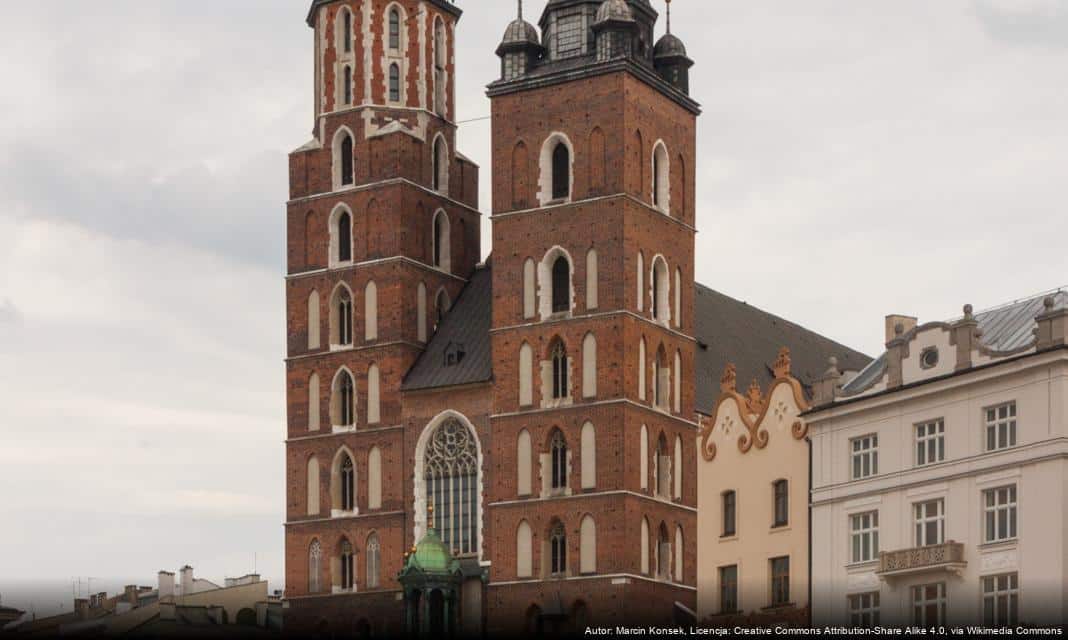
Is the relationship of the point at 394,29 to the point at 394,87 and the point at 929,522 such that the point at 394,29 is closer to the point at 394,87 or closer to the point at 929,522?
the point at 394,87

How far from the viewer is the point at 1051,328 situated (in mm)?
57969

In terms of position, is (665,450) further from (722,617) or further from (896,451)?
(896,451)

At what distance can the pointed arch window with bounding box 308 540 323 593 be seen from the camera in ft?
280

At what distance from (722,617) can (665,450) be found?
52.9ft

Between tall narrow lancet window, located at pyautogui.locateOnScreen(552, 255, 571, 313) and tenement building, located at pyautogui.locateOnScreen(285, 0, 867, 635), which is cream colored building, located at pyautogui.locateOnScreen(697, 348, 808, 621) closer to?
tenement building, located at pyautogui.locateOnScreen(285, 0, 867, 635)

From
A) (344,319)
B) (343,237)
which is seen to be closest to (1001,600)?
(344,319)

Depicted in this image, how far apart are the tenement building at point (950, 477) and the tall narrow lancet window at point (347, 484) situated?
2438cm

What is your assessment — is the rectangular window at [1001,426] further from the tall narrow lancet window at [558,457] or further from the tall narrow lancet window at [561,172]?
the tall narrow lancet window at [561,172]

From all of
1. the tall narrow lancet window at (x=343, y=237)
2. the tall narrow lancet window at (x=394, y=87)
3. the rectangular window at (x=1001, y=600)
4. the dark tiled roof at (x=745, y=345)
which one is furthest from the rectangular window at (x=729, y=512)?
the tall narrow lancet window at (x=394, y=87)

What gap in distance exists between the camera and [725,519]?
6725cm

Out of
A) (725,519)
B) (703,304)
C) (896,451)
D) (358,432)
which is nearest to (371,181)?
(358,432)

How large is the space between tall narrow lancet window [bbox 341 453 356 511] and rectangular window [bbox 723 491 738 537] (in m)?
20.7

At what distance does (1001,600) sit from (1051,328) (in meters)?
5.97

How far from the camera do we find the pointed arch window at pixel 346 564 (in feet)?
A: 278
